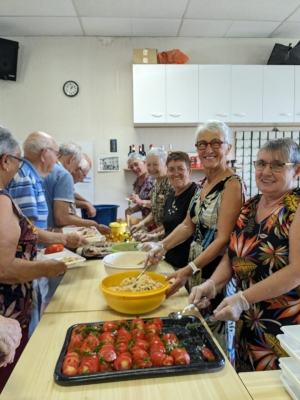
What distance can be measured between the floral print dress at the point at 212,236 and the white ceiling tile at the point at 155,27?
2717mm

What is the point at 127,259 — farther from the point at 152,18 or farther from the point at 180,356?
the point at 152,18

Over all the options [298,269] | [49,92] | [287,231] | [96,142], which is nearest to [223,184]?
[287,231]

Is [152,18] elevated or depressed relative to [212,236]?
elevated

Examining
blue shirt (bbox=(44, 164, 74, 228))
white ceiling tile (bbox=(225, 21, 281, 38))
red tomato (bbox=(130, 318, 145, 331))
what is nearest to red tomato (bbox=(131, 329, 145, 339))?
red tomato (bbox=(130, 318, 145, 331))

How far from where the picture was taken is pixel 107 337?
1.02 metres

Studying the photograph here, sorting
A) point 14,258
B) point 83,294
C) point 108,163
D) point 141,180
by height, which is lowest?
point 83,294

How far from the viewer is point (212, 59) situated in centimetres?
421

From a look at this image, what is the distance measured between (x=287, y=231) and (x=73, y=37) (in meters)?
3.90

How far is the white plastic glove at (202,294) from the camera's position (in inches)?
48.5

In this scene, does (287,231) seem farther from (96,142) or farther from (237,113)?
(96,142)

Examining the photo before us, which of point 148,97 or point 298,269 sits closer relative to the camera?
point 298,269

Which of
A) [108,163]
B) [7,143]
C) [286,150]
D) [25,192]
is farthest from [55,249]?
[108,163]

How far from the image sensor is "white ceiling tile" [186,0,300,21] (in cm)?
329

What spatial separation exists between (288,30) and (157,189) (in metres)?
2.87
